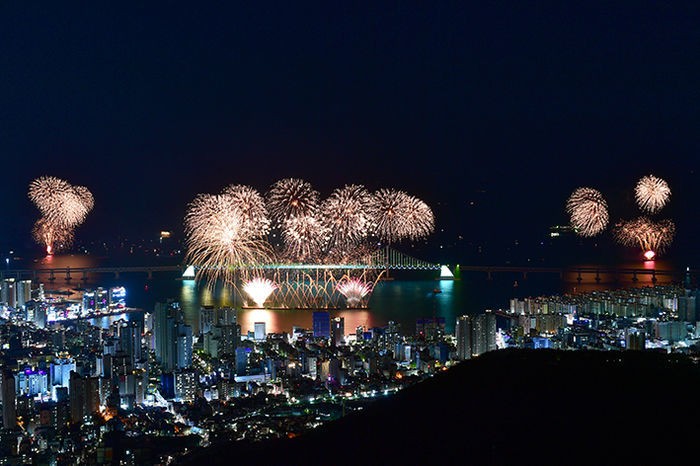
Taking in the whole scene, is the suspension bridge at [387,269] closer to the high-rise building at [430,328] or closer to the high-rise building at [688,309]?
the high-rise building at [430,328]

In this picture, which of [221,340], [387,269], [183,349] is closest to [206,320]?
[221,340]

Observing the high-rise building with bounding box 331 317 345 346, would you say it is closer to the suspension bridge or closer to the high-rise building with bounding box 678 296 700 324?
the high-rise building with bounding box 678 296 700 324

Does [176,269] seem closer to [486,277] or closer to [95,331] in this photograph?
[486,277]

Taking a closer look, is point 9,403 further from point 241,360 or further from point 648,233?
point 648,233

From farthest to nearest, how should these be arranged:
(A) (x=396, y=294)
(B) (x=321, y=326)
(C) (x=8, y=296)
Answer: (A) (x=396, y=294)
(C) (x=8, y=296)
(B) (x=321, y=326)

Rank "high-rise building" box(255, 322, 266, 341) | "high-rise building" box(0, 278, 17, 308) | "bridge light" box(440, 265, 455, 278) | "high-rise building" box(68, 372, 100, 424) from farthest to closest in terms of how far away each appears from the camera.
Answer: "bridge light" box(440, 265, 455, 278), "high-rise building" box(0, 278, 17, 308), "high-rise building" box(255, 322, 266, 341), "high-rise building" box(68, 372, 100, 424)

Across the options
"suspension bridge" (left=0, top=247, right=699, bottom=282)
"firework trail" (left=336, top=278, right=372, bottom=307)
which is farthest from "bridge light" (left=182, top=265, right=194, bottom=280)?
"firework trail" (left=336, top=278, right=372, bottom=307)
